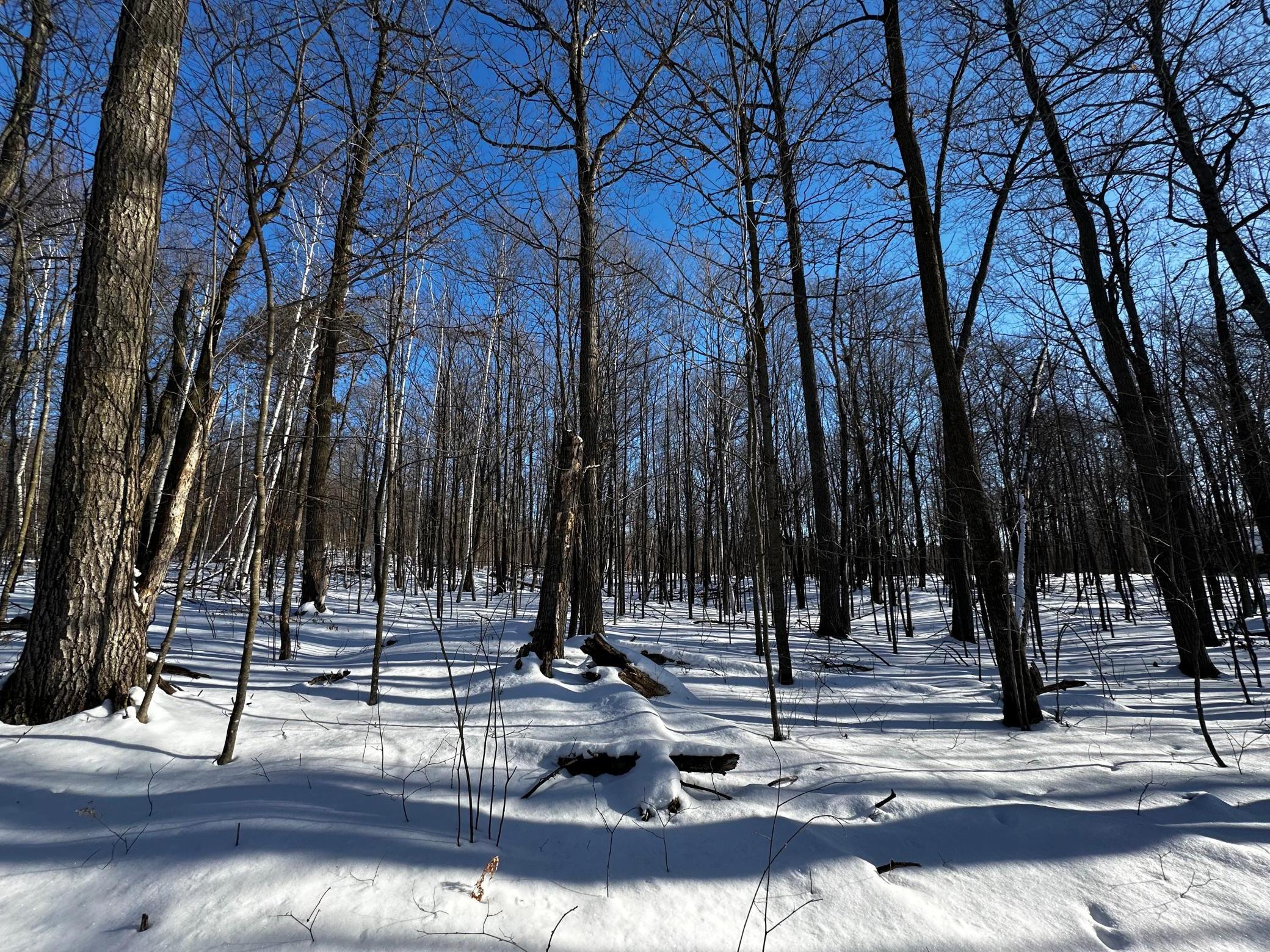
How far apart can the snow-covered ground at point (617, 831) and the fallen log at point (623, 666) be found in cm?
38

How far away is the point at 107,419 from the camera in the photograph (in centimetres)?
376

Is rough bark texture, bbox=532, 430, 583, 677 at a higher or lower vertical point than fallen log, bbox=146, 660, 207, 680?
higher

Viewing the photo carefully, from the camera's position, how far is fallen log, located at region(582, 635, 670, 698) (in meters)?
4.97

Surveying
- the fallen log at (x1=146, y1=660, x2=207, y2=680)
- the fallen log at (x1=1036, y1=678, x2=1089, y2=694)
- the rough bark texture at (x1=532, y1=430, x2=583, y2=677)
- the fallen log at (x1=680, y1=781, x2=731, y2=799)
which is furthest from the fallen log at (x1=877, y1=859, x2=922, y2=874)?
the fallen log at (x1=146, y1=660, x2=207, y2=680)

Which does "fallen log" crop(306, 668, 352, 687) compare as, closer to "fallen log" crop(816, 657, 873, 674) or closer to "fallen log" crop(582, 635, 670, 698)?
"fallen log" crop(582, 635, 670, 698)

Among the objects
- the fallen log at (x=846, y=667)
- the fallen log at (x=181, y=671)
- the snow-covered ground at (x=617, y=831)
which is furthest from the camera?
the fallen log at (x=846, y=667)

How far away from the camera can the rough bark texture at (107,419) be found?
3.53 m

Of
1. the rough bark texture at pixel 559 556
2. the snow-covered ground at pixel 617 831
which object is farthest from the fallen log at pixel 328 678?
the rough bark texture at pixel 559 556

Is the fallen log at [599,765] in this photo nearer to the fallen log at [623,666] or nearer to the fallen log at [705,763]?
the fallen log at [705,763]

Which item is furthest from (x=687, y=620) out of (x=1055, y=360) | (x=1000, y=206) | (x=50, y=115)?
(x=50, y=115)

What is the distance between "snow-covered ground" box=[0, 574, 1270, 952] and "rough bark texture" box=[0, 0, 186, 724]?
0.40 metres

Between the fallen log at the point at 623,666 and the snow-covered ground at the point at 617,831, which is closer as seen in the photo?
the snow-covered ground at the point at 617,831

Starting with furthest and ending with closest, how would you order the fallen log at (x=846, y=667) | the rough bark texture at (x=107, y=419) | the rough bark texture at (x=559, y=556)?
the fallen log at (x=846, y=667) → the rough bark texture at (x=559, y=556) → the rough bark texture at (x=107, y=419)

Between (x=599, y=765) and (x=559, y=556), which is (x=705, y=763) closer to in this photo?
(x=599, y=765)
